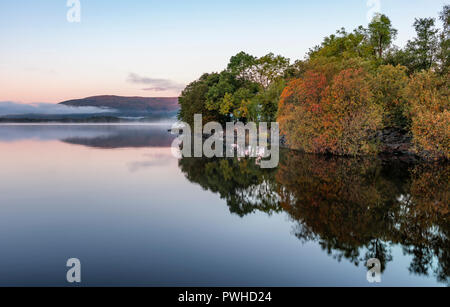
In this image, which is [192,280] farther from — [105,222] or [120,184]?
[120,184]

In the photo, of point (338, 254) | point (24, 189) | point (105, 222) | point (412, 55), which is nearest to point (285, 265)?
point (338, 254)

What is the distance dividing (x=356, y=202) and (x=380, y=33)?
61760 millimetres

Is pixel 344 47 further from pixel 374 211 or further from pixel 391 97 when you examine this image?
pixel 374 211

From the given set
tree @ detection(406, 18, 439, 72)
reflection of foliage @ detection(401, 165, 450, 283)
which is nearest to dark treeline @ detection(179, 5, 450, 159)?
tree @ detection(406, 18, 439, 72)

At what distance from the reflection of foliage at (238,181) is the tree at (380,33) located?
4841cm

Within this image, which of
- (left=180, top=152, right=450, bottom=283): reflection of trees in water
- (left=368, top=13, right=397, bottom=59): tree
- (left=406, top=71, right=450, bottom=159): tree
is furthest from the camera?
(left=368, top=13, right=397, bottom=59): tree

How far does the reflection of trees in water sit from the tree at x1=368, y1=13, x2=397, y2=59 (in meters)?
46.4

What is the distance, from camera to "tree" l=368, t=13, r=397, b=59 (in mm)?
63188

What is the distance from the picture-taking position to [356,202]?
576 inches

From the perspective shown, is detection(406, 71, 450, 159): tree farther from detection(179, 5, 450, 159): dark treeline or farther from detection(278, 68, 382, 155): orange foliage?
detection(278, 68, 382, 155): orange foliage

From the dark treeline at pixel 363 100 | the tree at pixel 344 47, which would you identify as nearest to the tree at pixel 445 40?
the dark treeline at pixel 363 100

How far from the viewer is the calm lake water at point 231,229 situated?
26.9 ft

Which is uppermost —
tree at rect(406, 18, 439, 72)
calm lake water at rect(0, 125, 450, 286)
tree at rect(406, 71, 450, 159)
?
tree at rect(406, 18, 439, 72)

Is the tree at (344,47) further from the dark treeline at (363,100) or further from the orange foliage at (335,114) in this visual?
the orange foliage at (335,114)
